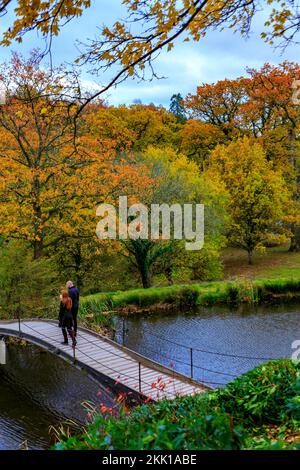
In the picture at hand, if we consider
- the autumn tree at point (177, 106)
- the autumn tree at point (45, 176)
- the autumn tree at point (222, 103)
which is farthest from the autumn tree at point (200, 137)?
the autumn tree at point (45, 176)

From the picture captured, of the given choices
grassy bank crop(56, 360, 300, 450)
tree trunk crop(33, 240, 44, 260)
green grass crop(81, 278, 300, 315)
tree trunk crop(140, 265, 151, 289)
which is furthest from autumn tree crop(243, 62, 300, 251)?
grassy bank crop(56, 360, 300, 450)

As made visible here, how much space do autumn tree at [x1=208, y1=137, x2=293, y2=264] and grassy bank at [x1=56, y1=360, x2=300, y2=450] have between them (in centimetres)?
2106

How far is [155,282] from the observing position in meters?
22.4

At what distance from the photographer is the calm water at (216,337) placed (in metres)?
12.1

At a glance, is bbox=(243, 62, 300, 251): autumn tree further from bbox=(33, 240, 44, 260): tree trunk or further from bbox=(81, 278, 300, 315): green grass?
bbox=(33, 240, 44, 260): tree trunk

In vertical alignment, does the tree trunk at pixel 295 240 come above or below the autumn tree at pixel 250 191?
below

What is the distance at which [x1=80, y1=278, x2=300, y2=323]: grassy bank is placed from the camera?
18.5 meters

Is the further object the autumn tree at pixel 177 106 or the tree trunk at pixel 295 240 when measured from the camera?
the autumn tree at pixel 177 106

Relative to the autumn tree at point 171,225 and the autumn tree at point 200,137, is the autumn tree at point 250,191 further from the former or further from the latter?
the autumn tree at point 200,137

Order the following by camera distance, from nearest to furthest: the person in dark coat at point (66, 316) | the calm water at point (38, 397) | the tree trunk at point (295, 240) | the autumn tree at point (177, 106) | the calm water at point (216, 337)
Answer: the calm water at point (38, 397) < the person in dark coat at point (66, 316) < the calm water at point (216, 337) < the tree trunk at point (295, 240) < the autumn tree at point (177, 106)

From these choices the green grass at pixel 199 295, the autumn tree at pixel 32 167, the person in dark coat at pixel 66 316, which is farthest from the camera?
the green grass at pixel 199 295

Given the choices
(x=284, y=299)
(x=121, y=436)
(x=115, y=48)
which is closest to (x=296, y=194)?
(x=284, y=299)

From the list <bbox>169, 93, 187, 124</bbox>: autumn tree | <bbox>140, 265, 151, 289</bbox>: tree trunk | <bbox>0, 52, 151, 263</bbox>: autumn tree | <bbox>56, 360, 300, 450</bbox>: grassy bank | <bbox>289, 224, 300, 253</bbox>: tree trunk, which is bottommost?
<bbox>140, 265, 151, 289</bbox>: tree trunk

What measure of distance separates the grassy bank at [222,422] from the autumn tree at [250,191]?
A: 2106 centimetres
